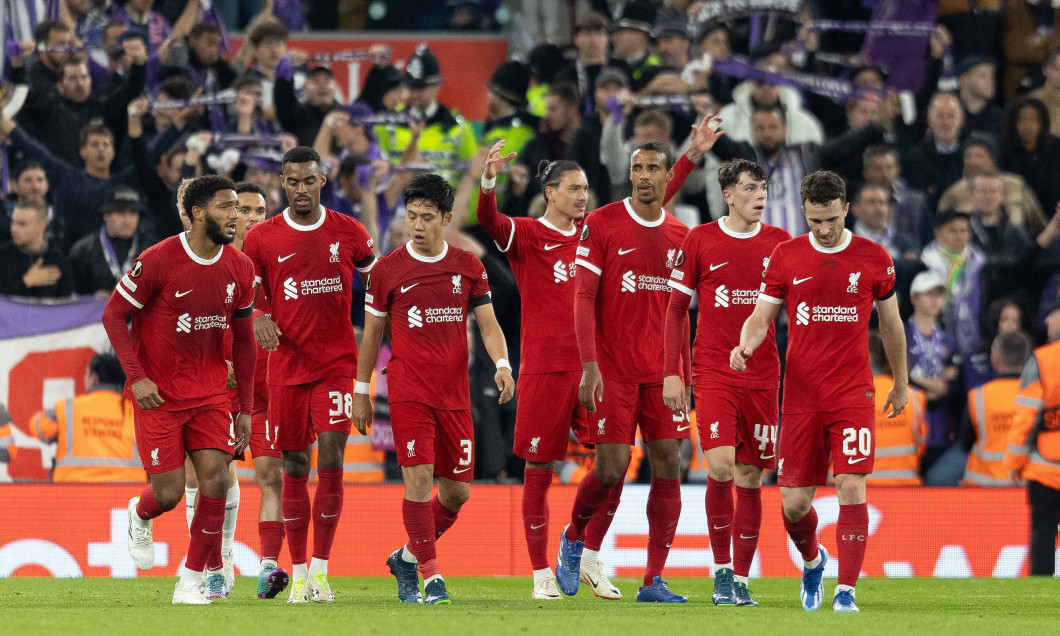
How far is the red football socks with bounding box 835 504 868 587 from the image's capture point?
27.5 ft

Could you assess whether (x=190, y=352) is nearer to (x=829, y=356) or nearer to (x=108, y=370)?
(x=829, y=356)

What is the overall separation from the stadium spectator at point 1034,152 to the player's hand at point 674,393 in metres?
7.66

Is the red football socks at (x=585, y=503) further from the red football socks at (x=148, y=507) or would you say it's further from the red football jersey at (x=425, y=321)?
the red football socks at (x=148, y=507)

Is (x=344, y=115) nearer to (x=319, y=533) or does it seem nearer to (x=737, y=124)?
(x=737, y=124)

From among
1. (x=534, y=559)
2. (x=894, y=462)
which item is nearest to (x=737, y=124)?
(x=894, y=462)

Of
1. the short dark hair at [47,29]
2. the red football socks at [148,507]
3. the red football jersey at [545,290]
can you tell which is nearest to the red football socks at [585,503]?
the red football jersey at [545,290]

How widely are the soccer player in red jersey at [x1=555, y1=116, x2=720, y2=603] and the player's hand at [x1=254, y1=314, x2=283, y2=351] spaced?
6.27ft

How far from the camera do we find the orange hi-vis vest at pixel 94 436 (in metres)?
12.5

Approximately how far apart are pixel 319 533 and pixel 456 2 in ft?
34.5

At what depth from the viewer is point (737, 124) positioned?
571 inches

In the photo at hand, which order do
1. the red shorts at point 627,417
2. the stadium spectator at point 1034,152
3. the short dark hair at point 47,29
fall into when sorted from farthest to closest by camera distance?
the stadium spectator at point 1034,152 → the short dark hair at point 47,29 → the red shorts at point 627,417

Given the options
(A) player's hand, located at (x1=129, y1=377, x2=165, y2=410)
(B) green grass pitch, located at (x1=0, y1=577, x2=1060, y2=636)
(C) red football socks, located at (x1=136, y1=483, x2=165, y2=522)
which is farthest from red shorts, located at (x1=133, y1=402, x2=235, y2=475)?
(B) green grass pitch, located at (x1=0, y1=577, x2=1060, y2=636)

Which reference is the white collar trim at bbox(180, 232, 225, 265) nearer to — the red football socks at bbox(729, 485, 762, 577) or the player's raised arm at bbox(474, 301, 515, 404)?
the player's raised arm at bbox(474, 301, 515, 404)

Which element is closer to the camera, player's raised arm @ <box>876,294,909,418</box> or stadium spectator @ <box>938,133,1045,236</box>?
player's raised arm @ <box>876,294,909,418</box>
